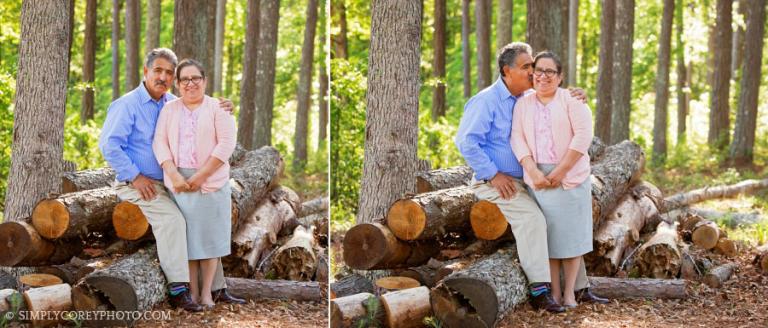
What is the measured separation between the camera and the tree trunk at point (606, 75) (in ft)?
30.4

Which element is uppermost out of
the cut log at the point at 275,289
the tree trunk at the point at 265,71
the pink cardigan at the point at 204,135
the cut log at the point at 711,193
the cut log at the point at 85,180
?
the tree trunk at the point at 265,71

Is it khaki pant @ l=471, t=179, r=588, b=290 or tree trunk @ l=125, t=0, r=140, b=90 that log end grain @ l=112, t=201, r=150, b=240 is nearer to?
tree trunk @ l=125, t=0, r=140, b=90

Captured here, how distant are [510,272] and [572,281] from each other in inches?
18.9

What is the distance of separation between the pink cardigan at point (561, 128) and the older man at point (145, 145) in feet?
4.81

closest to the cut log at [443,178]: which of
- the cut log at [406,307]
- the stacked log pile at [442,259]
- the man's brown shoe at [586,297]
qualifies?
the stacked log pile at [442,259]

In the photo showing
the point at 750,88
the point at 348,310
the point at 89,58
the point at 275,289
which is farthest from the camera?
the point at 750,88

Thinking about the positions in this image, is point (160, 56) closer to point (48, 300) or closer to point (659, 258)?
point (48, 300)

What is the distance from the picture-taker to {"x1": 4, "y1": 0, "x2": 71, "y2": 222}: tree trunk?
4.42m

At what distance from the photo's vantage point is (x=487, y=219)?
4570 millimetres

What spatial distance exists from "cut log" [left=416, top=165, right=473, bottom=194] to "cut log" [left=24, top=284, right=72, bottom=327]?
1.78 metres

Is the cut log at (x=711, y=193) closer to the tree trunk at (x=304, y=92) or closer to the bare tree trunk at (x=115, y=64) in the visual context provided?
the tree trunk at (x=304, y=92)

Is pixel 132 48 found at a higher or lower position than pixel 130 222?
higher

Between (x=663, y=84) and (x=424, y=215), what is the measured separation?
1679cm

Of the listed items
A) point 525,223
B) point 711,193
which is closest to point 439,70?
point 525,223
